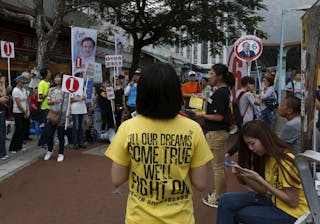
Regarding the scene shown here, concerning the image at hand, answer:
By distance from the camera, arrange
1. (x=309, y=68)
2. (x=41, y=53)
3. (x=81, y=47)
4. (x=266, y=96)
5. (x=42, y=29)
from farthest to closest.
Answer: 1. (x=42, y=29)
2. (x=41, y=53)
3. (x=81, y=47)
4. (x=266, y=96)
5. (x=309, y=68)

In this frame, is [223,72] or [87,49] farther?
[87,49]

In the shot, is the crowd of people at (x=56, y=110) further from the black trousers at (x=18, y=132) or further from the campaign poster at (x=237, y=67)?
the campaign poster at (x=237, y=67)

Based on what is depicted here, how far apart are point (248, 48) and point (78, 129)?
4.36 metres

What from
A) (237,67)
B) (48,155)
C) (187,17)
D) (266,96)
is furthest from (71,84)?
(187,17)

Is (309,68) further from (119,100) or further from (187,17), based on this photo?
(187,17)

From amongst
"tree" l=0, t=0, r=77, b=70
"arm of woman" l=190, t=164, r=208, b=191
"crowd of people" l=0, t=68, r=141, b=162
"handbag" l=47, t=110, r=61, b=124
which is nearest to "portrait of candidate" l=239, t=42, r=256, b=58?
"crowd of people" l=0, t=68, r=141, b=162

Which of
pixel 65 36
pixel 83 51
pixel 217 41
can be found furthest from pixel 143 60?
pixel 83 51

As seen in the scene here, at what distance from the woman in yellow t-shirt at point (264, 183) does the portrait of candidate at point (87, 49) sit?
811 centimetres

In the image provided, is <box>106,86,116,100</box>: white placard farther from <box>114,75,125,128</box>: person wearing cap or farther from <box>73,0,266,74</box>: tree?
<box>73,0,266,74</box>: tree

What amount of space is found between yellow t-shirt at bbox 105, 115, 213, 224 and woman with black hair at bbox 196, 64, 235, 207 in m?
2.62

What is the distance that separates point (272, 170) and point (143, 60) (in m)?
25.1

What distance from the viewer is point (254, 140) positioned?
3014mm

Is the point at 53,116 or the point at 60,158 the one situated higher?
the point at 53,116

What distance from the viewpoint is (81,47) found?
1061cm
